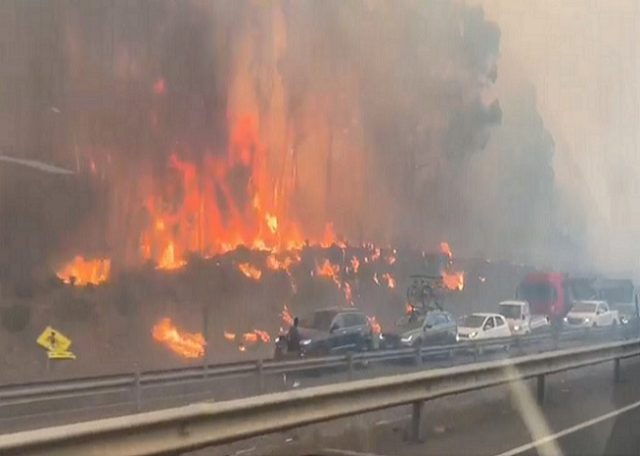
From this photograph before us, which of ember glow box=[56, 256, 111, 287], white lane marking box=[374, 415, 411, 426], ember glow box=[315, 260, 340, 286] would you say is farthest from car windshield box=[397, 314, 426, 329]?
white lane marking box=[374, 415, 411, 426]

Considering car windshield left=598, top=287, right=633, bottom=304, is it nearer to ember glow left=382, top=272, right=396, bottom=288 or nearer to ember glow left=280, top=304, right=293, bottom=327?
ember glow left=382, top=272, right=396, bottom=288

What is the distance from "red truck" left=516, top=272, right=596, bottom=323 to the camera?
29781 millimetres

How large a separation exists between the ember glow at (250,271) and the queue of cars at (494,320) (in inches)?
234

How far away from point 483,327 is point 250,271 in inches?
349

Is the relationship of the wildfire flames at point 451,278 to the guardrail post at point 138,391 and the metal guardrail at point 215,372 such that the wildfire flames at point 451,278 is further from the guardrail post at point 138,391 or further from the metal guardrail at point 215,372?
the guardrail post at point 138,391

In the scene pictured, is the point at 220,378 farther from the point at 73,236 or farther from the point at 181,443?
the point at 73,236

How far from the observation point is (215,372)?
12.1 m

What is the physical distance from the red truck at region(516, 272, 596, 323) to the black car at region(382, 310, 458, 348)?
6811 millimetres

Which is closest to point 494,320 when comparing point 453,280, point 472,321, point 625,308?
point 472,321

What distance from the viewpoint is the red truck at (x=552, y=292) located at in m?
29.8

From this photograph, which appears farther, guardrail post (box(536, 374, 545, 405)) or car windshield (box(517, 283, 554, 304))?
car windshield (box(517, 283, 554, 304))

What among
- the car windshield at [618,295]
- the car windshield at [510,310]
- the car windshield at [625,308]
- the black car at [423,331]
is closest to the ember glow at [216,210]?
the car windshield at [510,310]

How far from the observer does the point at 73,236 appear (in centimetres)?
2967

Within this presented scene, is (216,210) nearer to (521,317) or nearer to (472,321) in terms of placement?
(521,317)
